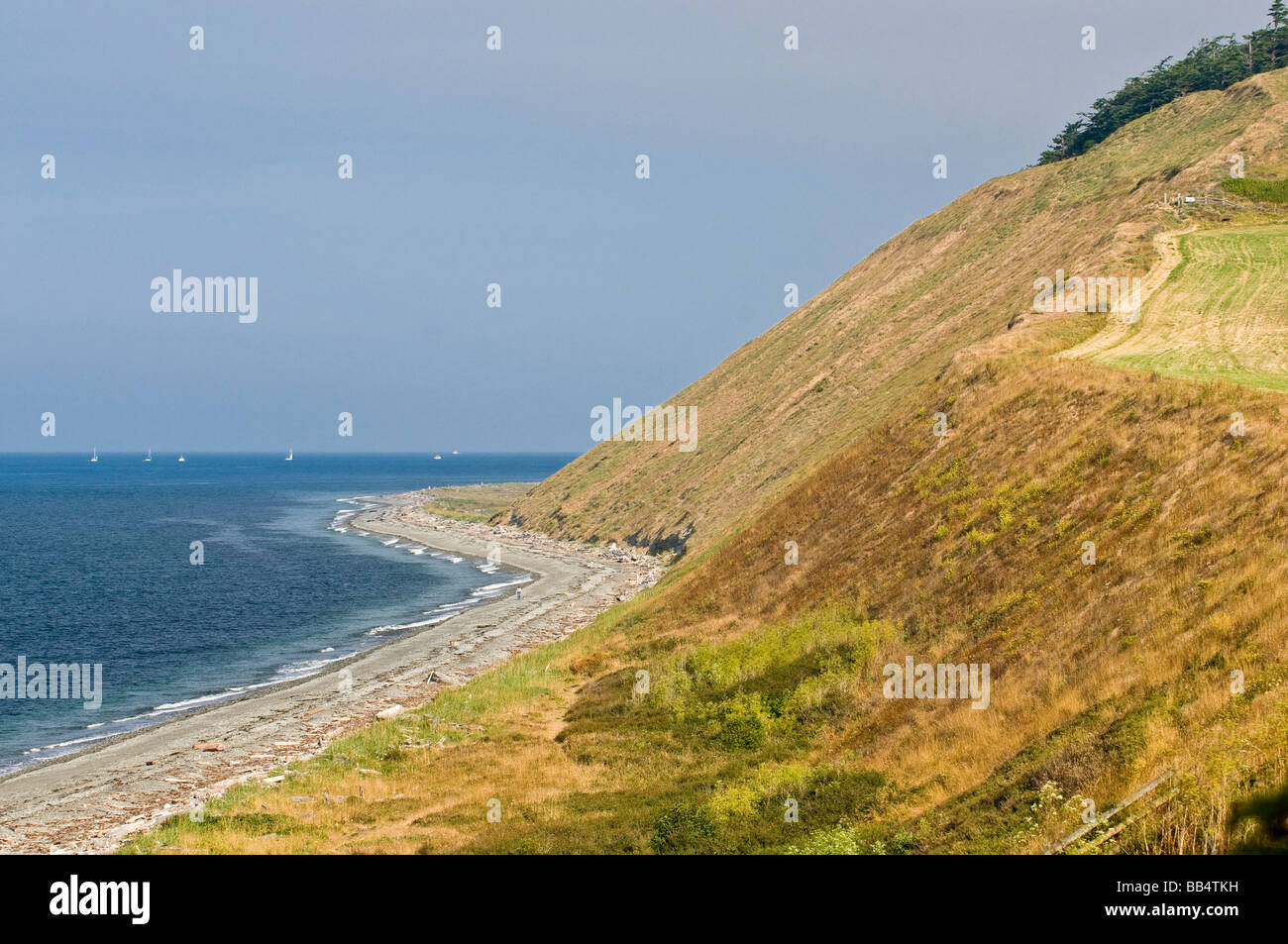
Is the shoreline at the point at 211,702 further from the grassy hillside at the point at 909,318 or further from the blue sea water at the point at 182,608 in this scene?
the grassy hillside at the point at 909,318

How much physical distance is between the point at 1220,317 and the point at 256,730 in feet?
148

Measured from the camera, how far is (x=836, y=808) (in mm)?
18109

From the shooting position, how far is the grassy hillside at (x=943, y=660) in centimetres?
1477

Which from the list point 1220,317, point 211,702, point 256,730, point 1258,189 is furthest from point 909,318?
point 256,730

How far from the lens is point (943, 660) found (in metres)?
24.3

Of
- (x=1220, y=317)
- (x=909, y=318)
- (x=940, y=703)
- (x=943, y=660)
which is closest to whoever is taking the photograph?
(x=940, y=703)

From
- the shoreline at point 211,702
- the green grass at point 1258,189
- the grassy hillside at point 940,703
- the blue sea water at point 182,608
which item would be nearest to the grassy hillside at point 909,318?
the green grass at point 1258,189

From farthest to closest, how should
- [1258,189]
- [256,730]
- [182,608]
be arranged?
[182,608] → [1258,189] → [256,730]

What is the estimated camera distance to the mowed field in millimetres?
32812

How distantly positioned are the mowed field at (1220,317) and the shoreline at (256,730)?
3391 centimetres

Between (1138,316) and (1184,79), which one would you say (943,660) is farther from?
(1184,79)
